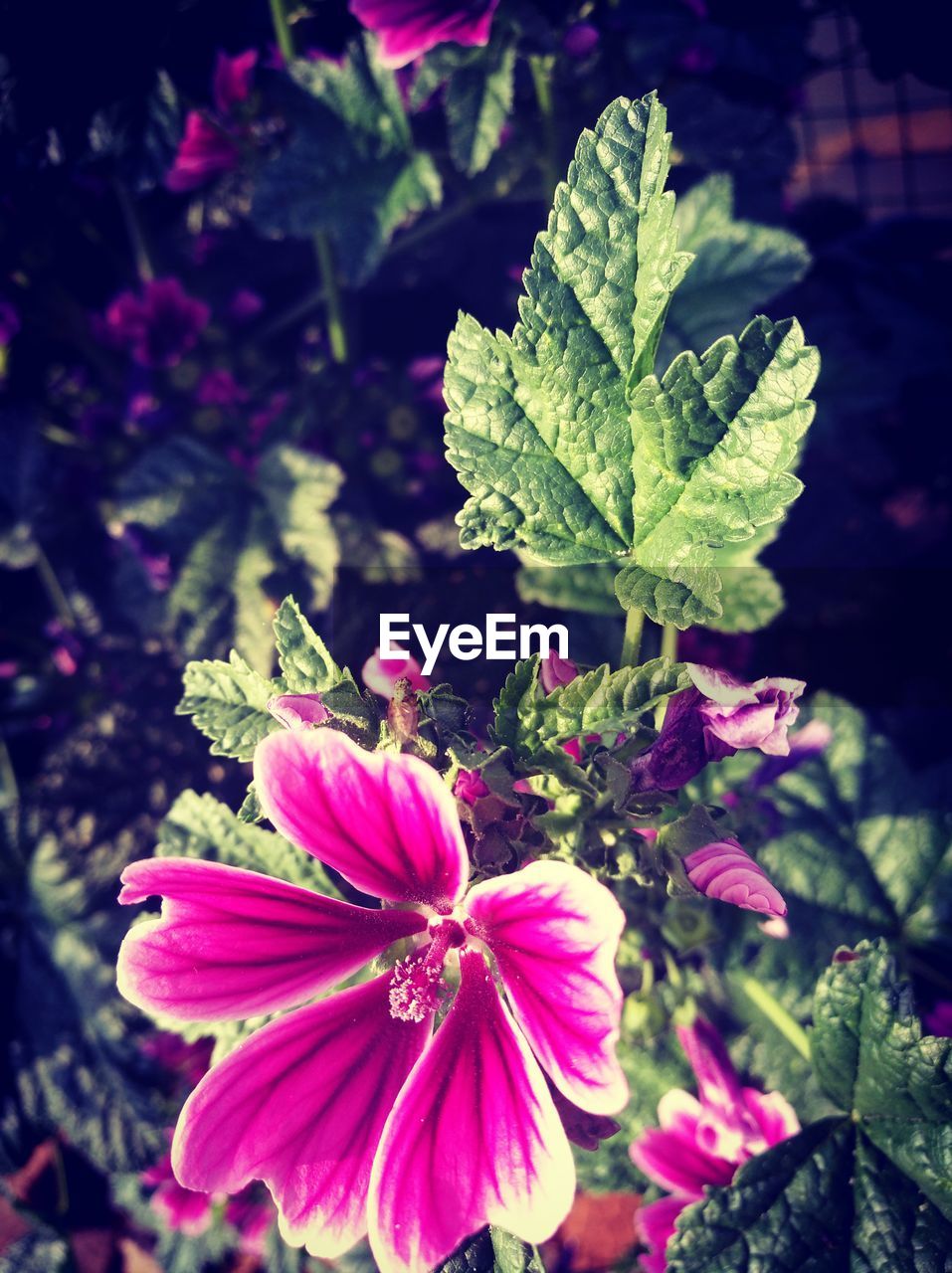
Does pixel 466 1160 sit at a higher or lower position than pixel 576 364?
lower

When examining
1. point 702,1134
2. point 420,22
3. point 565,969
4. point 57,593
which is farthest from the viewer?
point 57,593

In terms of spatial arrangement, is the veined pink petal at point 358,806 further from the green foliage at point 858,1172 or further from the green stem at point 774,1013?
the green stem at point 774,1013

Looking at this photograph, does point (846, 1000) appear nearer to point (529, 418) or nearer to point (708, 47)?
point (529, 418)

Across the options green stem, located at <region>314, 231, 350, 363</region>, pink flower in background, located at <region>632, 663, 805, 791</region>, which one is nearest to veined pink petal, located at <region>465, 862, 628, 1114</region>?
pink flower in background, located at <region>632, 663, 805, 791</region>

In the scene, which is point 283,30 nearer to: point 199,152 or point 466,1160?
point 199,152

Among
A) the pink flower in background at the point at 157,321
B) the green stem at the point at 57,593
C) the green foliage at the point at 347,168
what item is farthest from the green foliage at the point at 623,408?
the green stem at the point at 57,593

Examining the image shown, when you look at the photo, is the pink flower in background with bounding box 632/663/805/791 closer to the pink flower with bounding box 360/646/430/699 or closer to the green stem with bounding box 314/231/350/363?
the pink flower with bounding box 360/646/430/699

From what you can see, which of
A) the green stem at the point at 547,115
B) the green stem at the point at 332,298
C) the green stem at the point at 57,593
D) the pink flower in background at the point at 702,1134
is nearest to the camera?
the pink flower in background at the point at 702,1134

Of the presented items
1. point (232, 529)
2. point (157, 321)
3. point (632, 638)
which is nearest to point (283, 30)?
point (157, 321)
